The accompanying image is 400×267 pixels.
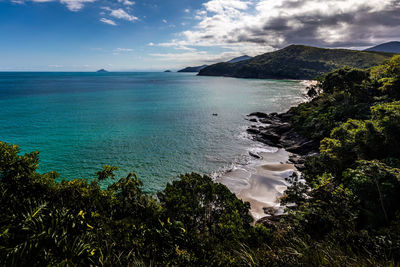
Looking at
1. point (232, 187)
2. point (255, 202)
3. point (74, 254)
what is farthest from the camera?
point (232, 187)

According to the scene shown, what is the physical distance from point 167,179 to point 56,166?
1602 cm

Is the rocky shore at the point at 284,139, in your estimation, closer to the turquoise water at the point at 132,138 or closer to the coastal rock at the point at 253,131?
the coastal rock at the point at 253,131

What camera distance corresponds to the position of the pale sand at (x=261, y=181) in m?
21.5

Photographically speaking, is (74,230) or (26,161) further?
(26,161)

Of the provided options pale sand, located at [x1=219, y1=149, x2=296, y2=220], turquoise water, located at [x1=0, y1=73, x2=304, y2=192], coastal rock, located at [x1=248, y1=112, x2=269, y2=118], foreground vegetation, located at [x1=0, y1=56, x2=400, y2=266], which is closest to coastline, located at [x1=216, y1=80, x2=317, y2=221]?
pale sand, located at [x1=219, y1=149, x2=296, y2=220]

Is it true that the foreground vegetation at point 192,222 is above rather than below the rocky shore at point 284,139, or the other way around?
above

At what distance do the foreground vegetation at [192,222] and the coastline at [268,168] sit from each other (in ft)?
19.4

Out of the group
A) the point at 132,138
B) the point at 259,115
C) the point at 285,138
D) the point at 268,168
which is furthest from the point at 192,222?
Answer: the point at 259,115

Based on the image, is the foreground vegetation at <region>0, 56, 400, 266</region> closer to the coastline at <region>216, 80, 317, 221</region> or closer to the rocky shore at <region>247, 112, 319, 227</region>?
the coastline at <region>216, 80, 317, 221</region>

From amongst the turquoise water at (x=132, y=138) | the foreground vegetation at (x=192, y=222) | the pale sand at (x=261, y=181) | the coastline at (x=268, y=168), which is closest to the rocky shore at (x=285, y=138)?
the coastline at (x=268, y=168)

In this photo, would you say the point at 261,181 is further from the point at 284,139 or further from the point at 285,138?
the point at 285,138

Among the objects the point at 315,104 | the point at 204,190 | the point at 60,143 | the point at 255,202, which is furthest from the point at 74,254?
the point at 315,104

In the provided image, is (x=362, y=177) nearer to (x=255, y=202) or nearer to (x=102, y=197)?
(x=255, y=202)

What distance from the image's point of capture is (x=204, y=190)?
44.0ft
